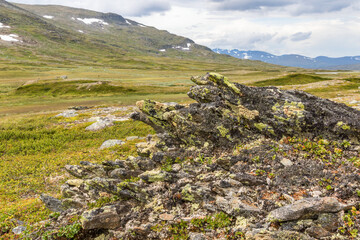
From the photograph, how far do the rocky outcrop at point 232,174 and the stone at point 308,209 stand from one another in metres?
0.04

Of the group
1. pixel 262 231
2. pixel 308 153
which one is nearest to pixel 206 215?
pixel 262 231

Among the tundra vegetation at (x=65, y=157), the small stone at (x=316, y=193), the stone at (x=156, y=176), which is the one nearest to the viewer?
the small stone at (x=316, y=193)

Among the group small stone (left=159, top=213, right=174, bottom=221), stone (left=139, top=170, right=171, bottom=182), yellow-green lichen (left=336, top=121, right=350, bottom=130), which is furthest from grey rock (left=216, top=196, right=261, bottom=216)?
yellow-green lichen (left=336, top=121, right=350, bottom=130)

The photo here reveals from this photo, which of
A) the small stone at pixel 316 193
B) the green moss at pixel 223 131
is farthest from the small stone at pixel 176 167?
the small stone at pixel 316 193

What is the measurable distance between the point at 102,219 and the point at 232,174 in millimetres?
7401

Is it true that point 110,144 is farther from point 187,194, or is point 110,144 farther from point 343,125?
point 343,125

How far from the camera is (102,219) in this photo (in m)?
11.9

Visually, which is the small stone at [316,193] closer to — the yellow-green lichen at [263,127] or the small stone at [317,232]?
the small stone at [317,232]

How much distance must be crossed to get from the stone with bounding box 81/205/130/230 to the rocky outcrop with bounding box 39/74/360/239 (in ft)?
0.17

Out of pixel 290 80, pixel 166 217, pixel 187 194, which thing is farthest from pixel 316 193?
pixel 290 80

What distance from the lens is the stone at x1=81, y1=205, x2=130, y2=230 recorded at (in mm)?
11711

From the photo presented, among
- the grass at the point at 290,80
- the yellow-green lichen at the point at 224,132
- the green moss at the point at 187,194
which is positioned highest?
the grass at the point at 290,80

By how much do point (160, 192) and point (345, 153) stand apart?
10751mm

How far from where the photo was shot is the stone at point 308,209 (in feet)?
29.0
